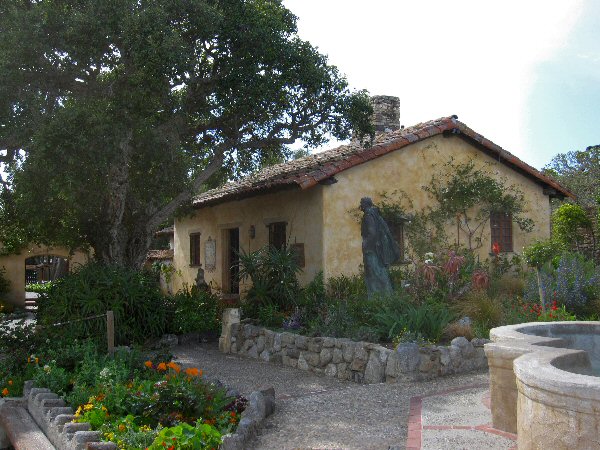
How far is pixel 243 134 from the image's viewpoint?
44.9ft

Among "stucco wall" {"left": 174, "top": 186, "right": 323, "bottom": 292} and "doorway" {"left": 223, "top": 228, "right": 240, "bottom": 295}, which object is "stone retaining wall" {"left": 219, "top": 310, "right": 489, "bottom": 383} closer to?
"stucco wall" {"left": 174, "top": 186, "right": 323, "bottom": 292}

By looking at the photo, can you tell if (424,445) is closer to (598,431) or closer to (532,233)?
(598,431)

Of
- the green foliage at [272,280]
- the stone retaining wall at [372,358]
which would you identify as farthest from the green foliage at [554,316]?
the green foliage at [272,280]

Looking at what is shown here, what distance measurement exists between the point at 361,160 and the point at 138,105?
470 cm

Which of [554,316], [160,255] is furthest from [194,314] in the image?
[160,255]

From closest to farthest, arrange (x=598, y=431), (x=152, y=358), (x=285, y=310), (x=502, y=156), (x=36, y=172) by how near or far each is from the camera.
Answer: (x=598, y=431)
(x=152, y=358)
(x=36, y=172)
(x=285, y=310)
(x=502, y=156)

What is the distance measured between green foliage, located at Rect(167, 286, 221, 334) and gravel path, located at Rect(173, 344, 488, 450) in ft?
9.35

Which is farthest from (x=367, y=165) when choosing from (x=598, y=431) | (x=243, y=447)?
(x=598, y=431)

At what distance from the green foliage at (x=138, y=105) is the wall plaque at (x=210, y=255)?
3930 mm

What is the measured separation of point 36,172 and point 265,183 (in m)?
5.03

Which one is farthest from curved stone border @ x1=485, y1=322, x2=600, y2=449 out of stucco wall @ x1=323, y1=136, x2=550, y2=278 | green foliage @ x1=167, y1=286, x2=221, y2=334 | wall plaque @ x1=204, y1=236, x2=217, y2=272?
wall plaque @ x1=204, y1=236, x2=217, y2=272

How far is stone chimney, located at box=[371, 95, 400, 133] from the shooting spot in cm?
1711

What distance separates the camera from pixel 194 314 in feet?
43.0

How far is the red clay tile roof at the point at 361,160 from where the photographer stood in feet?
41.4
